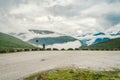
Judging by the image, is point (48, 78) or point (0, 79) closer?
point (48, 78)

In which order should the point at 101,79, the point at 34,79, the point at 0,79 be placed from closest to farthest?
1. the point at 101,79
2. the point at 34,79
3. the point at 0,79

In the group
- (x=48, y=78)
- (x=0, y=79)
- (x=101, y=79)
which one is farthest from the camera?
(x=0, y=79)

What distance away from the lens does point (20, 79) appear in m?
24.8

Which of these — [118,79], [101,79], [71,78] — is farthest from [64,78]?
[118,79]

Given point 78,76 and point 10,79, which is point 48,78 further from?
point 10,79

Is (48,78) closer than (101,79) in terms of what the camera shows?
No

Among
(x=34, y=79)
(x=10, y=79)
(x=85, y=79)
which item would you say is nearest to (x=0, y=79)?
(x=10, y=79)

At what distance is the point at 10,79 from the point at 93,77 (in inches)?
361

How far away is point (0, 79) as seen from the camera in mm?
24547

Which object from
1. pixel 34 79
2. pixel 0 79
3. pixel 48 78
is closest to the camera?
pixel 48 78

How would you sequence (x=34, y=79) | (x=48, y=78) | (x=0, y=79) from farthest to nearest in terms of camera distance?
(x=0, y=79), (x=34, y=79), (x=48, y=78)

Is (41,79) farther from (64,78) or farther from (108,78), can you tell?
(108,78)

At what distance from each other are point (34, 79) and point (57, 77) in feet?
9.15

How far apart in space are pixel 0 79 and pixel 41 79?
18.5 ft
